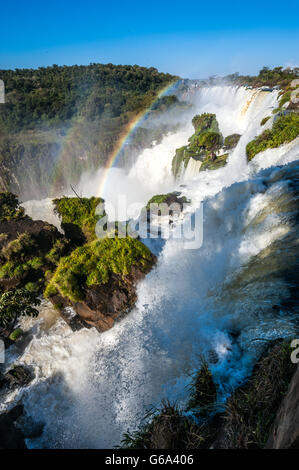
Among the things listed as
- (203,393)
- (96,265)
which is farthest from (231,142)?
(203,393)

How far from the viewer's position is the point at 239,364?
428cm

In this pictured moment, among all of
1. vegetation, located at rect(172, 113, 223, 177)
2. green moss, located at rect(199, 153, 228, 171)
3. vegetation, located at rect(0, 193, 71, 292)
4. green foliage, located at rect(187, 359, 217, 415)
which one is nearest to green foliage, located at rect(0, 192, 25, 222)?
vegetation, located at rect(0, 193, 71, 292)

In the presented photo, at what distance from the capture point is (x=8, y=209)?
44.2 feet

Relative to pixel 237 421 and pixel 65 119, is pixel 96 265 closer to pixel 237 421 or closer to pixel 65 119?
pixel 237 421

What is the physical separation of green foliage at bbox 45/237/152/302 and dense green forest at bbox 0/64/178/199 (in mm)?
33219

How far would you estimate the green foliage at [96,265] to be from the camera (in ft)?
20.2

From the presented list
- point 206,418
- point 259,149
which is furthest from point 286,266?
point 259,149

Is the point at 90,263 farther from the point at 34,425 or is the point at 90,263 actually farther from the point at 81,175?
the point at 81,175

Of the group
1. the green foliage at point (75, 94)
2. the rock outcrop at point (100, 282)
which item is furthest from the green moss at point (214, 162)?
the green foliage at point (75, 94)

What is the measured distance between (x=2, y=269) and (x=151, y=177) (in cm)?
2209

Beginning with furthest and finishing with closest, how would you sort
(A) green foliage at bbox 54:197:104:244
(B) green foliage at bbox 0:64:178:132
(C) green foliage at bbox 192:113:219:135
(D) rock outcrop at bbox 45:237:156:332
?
(B) green foliage at bbox 0:64:178:132 → (C) green foliage at bbox 192:113:219:135 → (A) green foliage at bbox 54:197:104:244 → (D) rock outcrop at bbox 45:237:156:332

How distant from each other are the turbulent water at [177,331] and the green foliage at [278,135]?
458 cm

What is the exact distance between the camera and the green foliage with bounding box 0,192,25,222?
12398 mm

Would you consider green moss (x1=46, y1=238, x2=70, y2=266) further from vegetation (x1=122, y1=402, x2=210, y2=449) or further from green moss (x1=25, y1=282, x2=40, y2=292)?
vegetation (x1=122, y1=402, x2=210, y2=449)
